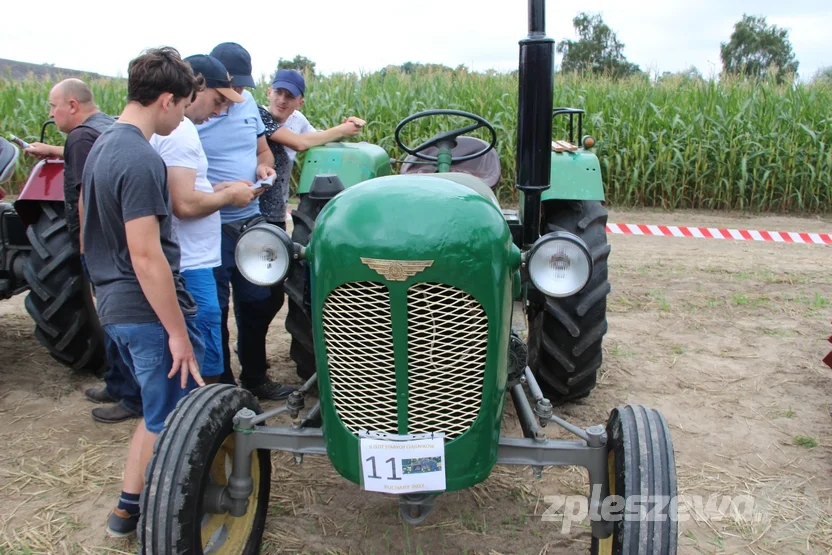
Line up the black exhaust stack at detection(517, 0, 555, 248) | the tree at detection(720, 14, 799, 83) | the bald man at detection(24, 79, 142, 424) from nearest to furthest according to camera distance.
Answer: the black exhaust stack at detection(517, 0, 555, 248) → the bald man at detection(24, 79, 142, 424) → the tree at detection(720, 14, 799, 83)

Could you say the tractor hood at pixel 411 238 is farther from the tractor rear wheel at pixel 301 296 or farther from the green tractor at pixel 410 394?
the tractor rear wheel at pixel 301 296

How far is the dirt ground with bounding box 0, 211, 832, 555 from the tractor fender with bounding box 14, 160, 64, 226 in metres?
0.91

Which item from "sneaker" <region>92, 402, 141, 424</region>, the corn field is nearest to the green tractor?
"sneaker" <region>92, 402, 141, 424</region>

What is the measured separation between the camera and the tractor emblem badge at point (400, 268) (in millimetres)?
1770

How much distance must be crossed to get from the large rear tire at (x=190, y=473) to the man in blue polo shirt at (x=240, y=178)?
3.89 ft

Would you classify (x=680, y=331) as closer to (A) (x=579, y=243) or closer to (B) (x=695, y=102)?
(A) (x=579, y=243)

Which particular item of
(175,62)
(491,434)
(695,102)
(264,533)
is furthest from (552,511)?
(695,102)

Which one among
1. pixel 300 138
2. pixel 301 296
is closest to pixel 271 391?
pixel 301 296

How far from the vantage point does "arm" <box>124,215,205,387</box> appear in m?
2.08

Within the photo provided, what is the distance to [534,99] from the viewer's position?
2.71 m

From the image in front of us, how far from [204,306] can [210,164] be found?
70cm

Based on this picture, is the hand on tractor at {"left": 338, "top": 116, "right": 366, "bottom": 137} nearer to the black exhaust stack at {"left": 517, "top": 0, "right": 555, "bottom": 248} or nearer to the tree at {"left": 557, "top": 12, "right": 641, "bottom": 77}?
the black exhaust stack at {"left": 517, "top": 0, "right": 555, "bottom": 248}

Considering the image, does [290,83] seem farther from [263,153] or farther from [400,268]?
[400,268]

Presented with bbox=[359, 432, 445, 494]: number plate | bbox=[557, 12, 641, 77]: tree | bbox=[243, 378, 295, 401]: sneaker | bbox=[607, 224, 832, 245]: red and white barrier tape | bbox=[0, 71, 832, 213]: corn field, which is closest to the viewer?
bbox=[359, 432, 445, 494]: number plate
